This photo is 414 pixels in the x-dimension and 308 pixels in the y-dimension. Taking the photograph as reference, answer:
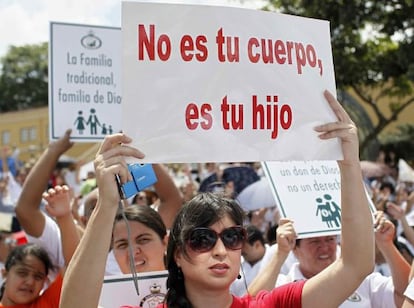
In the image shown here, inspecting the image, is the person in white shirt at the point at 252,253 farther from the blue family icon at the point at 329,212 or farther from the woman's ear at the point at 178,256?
the woman's ear at the point at 178,256

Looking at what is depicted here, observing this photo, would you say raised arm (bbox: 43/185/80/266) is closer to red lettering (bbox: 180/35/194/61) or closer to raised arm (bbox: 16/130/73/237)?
raised arm (bbox: 16/130/73/237)

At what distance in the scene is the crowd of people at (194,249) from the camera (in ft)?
6.78

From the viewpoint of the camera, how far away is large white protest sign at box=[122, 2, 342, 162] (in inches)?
88.6

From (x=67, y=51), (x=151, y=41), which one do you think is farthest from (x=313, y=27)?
(x=67, y=51)

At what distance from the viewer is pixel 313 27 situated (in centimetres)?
259

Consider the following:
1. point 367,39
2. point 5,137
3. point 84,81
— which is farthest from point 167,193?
point 5,137

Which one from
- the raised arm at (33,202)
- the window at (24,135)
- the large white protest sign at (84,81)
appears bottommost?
the raised arm at (33,202)

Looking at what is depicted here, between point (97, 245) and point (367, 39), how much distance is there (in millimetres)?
18000

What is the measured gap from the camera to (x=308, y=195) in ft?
12.5

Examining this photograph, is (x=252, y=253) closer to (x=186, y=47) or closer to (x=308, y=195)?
(x=308, y=195)

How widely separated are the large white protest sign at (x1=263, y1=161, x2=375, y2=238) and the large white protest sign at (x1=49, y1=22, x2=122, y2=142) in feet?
5.31

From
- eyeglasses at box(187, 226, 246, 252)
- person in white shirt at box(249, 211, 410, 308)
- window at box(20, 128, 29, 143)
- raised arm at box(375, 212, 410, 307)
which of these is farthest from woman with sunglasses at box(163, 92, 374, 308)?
window at box(20, 128, 29, 143)

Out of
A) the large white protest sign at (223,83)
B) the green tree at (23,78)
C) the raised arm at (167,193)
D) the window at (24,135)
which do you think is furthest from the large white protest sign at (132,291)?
the green tree at (23,78)

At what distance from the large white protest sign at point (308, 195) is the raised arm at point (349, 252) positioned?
4.09ft
